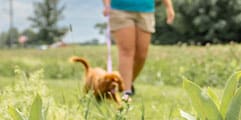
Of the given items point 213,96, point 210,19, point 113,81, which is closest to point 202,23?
point 210,19

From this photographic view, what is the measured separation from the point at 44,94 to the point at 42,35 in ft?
221

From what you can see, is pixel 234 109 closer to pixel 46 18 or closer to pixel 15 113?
pixel 15 113

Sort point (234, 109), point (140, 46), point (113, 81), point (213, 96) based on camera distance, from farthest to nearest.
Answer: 1. point (140, 46)
2. point (113, 81)
3. point (213, 96)
4. point (234, 109)

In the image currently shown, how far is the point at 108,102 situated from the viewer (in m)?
3.80

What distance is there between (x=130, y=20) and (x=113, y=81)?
87cm

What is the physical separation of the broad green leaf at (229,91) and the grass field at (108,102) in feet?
1.20

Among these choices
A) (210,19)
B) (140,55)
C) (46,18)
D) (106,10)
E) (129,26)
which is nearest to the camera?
(106,10)

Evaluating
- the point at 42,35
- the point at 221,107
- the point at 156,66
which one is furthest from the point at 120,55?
the point at 42,35

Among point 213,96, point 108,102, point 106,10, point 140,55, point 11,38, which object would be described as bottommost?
point 11,38

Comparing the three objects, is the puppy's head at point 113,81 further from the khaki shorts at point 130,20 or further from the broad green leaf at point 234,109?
the broad green leaf at point 234,109

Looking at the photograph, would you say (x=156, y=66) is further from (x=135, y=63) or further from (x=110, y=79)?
(x=110, y=79)

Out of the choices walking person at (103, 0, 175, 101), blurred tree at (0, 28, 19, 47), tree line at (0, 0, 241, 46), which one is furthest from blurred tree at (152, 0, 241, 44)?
walking person at (103, 0, 175, 101)

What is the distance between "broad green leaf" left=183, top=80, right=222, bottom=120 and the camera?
5.37ft

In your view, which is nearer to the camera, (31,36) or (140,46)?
(140,46)
